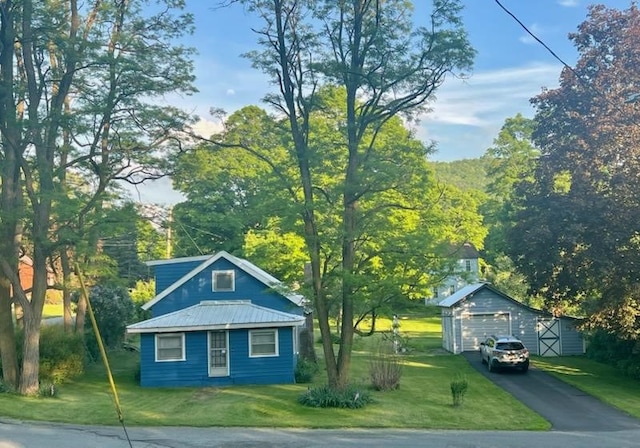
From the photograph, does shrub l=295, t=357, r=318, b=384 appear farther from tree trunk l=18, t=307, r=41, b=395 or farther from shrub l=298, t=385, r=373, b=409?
tree trunk l=18, t=307, r=41, b=395

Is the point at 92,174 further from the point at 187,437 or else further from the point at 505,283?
the point at 505,283

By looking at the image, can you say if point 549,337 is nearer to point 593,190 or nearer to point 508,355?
point 508,355

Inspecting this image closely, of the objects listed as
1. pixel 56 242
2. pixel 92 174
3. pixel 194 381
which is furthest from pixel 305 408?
pixel 92 174

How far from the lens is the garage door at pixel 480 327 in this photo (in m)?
34.8

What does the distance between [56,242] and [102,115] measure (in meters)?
4.81

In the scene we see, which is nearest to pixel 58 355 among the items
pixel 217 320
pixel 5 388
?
pixel 5 388

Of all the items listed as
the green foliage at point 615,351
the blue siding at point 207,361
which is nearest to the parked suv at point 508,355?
the green foliage at point 615,351

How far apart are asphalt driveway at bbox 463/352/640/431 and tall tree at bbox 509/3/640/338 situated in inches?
139

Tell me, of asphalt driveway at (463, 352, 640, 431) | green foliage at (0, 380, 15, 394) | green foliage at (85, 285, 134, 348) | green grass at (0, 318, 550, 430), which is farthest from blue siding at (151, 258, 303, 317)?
asphalt driveway at (463, 352, 640, 431)

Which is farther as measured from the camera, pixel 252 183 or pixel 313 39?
pixel 252 183

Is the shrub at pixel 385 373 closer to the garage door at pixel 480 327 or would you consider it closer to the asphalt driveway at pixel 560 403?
the asphalt driveway at pixel 560 403

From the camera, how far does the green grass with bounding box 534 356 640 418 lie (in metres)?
21.8

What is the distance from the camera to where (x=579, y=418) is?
18.8m

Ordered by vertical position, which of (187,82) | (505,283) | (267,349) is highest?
(187,82)
